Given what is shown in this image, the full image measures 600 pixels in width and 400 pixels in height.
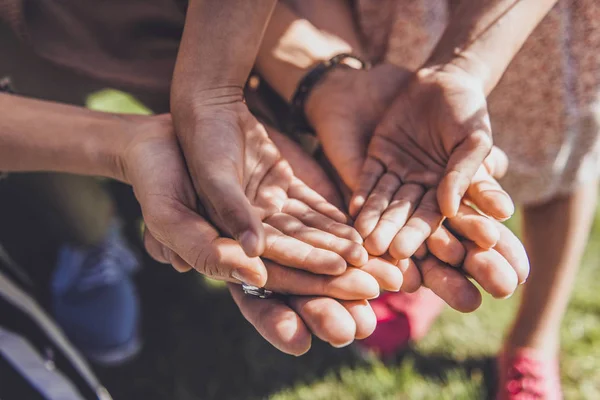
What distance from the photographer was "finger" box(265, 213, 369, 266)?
1423 millimetres

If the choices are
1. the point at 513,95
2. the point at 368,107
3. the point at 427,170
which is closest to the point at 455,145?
the point at 427,170

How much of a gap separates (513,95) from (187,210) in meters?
1.26

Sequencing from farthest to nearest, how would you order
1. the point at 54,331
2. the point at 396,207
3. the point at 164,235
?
the point at 54,331, the point at 396,207, the point at 164,235

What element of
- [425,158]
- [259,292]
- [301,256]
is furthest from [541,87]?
[259,292]

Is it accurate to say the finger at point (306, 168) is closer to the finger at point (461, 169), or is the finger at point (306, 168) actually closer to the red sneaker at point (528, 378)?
the finger at point (461, 169)

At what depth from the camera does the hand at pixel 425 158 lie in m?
1.52

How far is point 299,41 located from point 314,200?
79cm

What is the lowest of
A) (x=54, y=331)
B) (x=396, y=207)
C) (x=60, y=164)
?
(x=54, y=331)

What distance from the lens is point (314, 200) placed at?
171 cm

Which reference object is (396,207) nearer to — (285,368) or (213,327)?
(285,368)

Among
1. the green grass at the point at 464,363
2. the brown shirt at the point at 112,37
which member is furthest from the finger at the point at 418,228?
the brown shirt at the point at 112,37

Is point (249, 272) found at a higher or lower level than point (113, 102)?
higher

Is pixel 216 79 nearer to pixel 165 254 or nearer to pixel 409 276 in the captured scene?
pixel 165 254

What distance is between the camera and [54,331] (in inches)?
79.6
